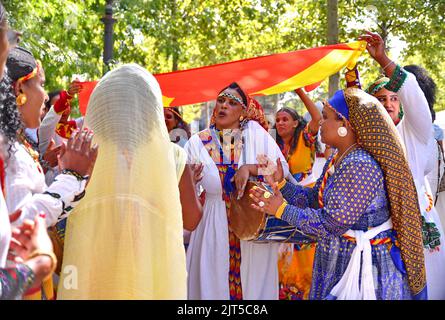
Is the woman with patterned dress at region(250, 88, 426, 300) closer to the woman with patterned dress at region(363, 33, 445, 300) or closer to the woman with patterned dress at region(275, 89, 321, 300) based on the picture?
the woman with patterned dress at region(363, 33, 445, 300)

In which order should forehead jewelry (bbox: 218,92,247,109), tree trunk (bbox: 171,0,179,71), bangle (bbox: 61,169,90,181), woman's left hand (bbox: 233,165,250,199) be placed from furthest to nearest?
tree trunk (bbox: 171,0,179,71)
forehead jewelry (bbox: 218,92,247,109)
woman's left hand (bbox: 233,165,250,199)
bangle (bbox: 61,169,90,181)

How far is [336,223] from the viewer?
4.39 metres

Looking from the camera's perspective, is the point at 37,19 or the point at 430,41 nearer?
the point at 37,19

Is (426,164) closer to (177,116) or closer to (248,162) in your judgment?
(248,162)

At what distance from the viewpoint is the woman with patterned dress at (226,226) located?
6543 mm

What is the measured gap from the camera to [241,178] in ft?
20.1

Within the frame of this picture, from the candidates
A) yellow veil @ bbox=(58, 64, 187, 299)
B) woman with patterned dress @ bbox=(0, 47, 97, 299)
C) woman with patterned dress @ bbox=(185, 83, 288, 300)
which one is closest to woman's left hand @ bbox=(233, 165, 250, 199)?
woman with patterned dress @ bbox=(185, 83, 288, 300)

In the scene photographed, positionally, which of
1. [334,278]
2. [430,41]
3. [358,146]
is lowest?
[334,278]

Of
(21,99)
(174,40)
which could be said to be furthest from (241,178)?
(174,40)

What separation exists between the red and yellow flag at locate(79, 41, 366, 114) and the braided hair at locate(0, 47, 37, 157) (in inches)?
116

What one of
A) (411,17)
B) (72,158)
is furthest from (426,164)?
(411,17)

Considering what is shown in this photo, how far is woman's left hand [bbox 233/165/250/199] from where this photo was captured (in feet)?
19.8

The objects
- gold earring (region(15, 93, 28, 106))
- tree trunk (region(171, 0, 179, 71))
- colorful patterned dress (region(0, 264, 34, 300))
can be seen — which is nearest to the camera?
colorful patterned dress (region(0, 264, 34, 300))

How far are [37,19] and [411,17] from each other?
8.23m
